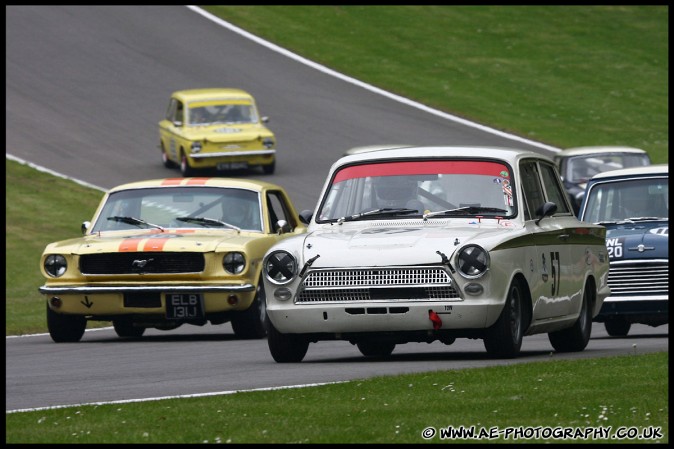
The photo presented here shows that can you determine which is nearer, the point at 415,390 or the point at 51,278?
the point at 415,390

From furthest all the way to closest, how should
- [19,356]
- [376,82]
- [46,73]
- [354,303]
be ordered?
1. [376,82]
2. [46,73]
3. [19,356]
4. [354,303]

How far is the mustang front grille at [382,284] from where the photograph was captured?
41.9ft

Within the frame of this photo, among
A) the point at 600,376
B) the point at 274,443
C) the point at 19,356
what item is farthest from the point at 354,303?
the point at 274,443

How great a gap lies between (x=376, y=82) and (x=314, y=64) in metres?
2.02

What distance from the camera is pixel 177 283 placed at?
1670 centimetres

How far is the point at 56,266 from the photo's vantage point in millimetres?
17062

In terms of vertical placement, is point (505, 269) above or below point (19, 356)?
above

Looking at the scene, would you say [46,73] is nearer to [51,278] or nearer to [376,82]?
[376,82]

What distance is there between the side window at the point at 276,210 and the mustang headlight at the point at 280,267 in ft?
15.2

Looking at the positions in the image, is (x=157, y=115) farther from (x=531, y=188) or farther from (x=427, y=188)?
(x=427, y=188)

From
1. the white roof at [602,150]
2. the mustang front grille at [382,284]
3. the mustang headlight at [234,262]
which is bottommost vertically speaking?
the white roof at [602,150]

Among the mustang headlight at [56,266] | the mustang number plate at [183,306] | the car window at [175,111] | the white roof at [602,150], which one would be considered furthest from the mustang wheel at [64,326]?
the car window at [175,111]

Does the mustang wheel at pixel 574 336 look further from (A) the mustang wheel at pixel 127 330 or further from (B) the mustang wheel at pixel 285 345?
(A) the mustang wheel at pixel 127 330

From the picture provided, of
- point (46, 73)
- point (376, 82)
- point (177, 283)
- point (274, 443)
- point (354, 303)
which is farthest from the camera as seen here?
point (376, 82)
